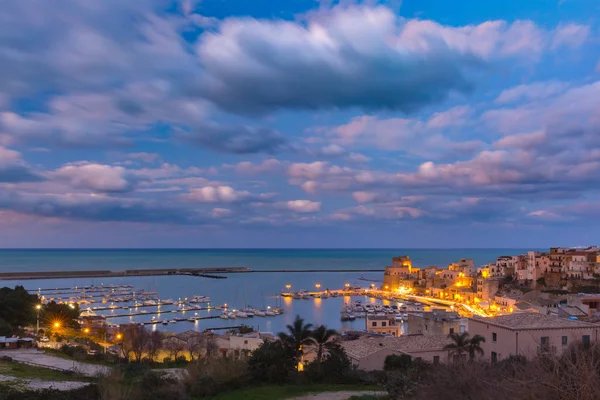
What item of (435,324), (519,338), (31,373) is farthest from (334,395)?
(435,324)

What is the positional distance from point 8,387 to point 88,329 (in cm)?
2494

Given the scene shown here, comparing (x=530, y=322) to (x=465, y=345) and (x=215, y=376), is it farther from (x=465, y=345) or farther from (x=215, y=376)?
(x=215, y=376)

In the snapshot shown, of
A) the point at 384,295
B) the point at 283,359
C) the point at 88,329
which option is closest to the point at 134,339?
the point at 283,359

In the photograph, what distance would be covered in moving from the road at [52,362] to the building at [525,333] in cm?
1444

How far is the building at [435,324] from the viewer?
1144 inches

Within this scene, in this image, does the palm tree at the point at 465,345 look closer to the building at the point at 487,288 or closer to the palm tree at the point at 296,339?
the palm tree at the point at 296,339

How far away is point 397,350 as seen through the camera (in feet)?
70.8

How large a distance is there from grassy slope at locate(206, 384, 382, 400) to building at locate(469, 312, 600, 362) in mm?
5883

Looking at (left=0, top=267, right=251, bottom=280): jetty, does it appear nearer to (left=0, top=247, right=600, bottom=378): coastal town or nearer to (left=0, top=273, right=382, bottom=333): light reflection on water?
(left=0, top=273, right=382, bottom=333): light reflection on water

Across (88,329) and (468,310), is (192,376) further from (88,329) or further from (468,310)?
(468,310)

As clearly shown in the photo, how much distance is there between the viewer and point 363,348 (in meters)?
23.1

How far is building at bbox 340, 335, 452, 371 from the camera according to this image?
21250 millimetres

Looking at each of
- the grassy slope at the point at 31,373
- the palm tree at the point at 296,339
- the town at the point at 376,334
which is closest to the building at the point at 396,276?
the town at the point at 376,334

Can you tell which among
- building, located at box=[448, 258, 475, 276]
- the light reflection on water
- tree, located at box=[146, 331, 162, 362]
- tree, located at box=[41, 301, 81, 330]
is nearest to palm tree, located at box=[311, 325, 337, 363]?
tree, located at box=[146, 331, 162, 362]
